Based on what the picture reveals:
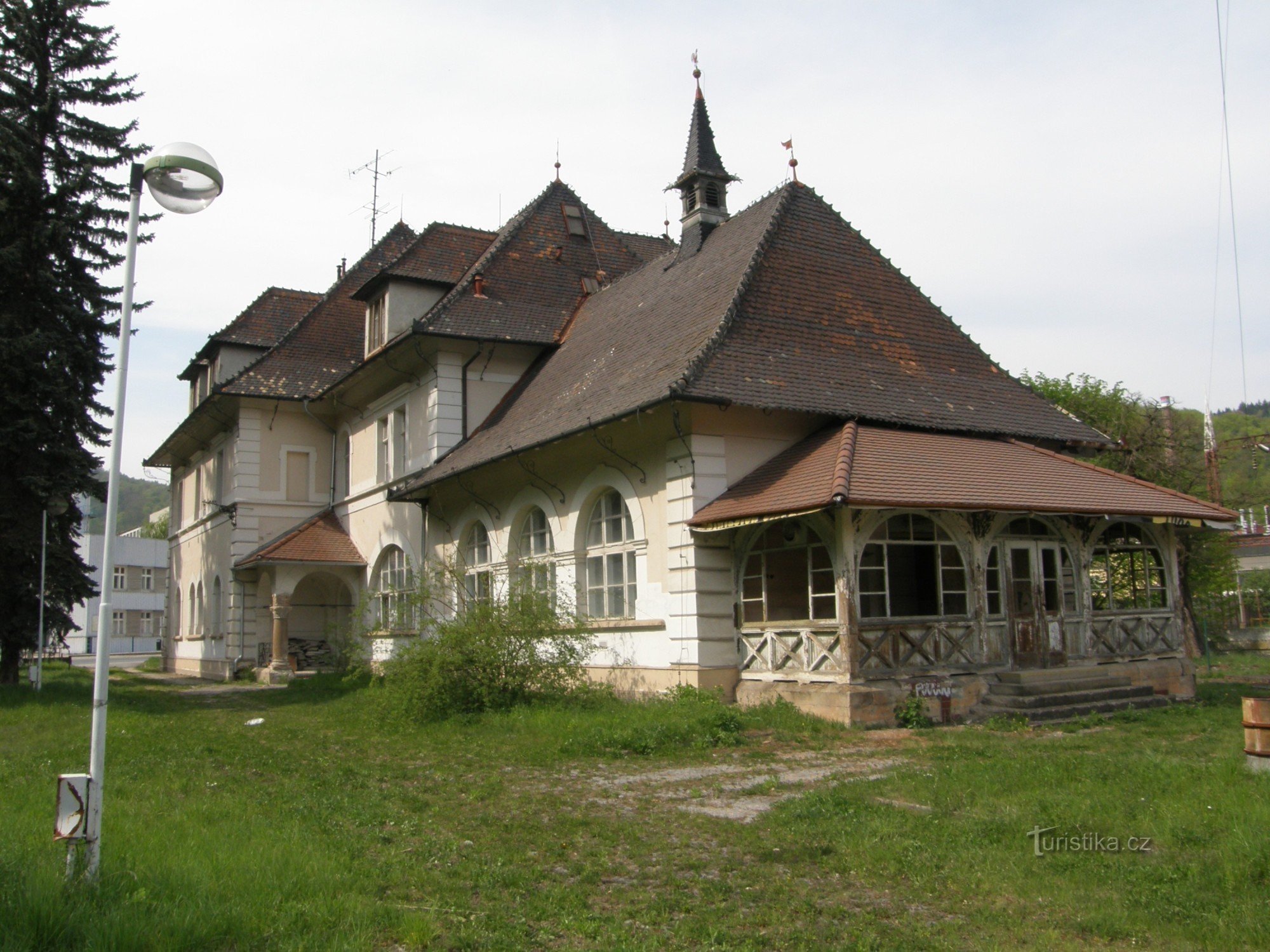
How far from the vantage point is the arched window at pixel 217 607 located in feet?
94.7

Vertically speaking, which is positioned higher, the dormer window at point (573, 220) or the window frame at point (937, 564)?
the dormer window at point (573, 220)

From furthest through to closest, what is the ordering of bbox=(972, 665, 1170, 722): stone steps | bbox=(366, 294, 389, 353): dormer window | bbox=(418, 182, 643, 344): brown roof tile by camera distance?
bbox=(366, 294, 389, 353): dormer window → bbox=(418, 182, 643, 344): brown roof tile → bbox=(972, 665, 1170, 722): stone steps

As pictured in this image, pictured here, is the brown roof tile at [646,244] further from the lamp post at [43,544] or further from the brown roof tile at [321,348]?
the lamp post at [43,544]

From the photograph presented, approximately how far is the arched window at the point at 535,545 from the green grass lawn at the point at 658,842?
5001 mm

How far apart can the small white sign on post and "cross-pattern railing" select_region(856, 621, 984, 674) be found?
913cm

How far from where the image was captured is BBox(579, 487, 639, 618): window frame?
1619 centimetres

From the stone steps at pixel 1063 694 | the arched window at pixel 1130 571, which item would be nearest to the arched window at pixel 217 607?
the stone steps at pixel 1063 694

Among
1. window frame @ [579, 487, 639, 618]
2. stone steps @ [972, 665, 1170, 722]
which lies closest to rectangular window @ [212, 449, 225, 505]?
window frame @ [579, 487, 639, 618]

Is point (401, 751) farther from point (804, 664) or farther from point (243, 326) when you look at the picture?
point (243, 326)

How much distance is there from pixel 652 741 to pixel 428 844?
15.2 ft

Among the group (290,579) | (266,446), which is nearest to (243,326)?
(266,446)

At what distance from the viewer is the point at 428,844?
6.97 meters

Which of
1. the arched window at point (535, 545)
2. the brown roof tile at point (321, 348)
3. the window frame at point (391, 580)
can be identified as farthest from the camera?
the brown roof tile at point (321, 348)

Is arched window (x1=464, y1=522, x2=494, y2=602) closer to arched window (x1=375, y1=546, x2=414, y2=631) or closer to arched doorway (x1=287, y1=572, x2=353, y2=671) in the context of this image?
arched window (x1=375, y1=546, x2=414, y2=631)
